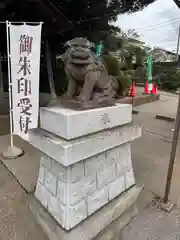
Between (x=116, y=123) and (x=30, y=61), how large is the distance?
1.82m

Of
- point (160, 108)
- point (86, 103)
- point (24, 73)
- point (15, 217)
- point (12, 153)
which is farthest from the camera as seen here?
point (160, 108)

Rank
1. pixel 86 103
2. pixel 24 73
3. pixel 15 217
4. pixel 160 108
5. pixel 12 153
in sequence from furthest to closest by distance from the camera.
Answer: pixel 160 108 → pixel 12 153 → pixel 24 73 → pixel 15 217 → pixel 86 103

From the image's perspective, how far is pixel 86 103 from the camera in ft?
4.94

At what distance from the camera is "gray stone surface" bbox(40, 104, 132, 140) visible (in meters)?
1.34

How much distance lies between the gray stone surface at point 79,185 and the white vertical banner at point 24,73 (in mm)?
1364

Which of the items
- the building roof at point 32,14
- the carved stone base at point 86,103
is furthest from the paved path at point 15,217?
the building roof at point 32,14

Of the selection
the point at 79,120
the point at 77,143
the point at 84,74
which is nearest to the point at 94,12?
the point at 84,74

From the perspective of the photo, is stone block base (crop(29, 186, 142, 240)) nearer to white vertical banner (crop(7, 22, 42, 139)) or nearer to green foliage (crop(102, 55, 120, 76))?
white vertical banner (crop(7, 22, 42, 139))

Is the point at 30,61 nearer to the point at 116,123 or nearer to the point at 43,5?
the point at 43,5

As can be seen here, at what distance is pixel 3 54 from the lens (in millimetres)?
6332

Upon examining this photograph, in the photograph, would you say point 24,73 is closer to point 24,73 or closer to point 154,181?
point 24,73

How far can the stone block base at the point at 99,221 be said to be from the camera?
62.1 inches

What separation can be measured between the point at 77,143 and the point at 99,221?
Answer: 836 millimetres

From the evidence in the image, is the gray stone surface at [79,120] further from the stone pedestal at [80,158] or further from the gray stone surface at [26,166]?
the gray stone surface at [26,166]
